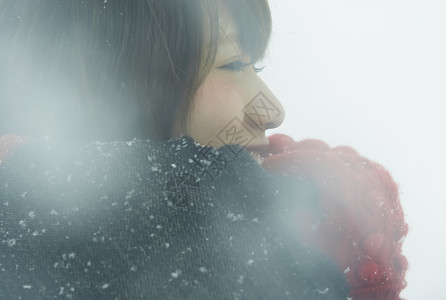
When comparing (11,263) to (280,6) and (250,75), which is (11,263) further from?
(280,6)

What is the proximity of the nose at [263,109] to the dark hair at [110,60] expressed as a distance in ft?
0.22

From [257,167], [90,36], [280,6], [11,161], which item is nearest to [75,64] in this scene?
[90,36]

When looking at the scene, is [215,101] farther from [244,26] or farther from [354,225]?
[354,225]

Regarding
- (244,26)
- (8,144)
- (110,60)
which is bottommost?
(8,144)

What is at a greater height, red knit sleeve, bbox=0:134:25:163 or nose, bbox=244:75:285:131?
nose, bbox=244:75:285:131

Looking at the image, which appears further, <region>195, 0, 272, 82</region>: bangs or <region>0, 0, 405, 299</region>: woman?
<region>195, 0, 272, 82</region>: bangs

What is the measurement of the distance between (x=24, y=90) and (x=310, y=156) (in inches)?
13.5

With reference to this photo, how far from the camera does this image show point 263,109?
49cm

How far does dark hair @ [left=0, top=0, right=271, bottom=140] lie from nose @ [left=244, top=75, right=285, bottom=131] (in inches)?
2.7

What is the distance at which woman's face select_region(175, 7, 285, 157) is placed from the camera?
1.55 ft

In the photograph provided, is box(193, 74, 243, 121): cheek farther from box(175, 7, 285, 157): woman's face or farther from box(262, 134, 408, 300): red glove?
box(262, 134, 408, 300): red glove

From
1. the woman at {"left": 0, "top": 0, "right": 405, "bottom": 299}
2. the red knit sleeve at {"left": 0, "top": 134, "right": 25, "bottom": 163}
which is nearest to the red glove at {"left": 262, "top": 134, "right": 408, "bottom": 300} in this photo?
the woman at {"left": 0, "top": 0, "right": 405, "bottom": 299}

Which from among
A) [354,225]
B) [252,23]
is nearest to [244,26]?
[252,23]

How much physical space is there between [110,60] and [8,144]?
0.14 metres
